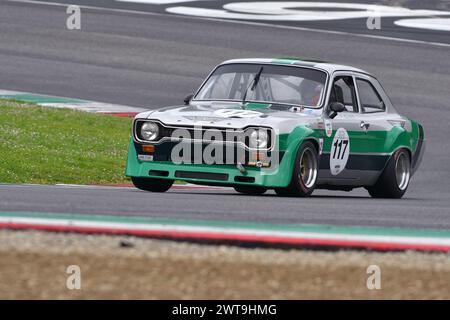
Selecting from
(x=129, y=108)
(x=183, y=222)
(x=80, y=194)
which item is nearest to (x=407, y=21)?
(x=129, y=108)

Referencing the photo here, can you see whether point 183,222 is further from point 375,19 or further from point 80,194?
point 375,19

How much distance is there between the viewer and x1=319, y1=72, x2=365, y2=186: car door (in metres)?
15.1

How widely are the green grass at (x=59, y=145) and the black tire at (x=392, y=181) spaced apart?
364 centimetres

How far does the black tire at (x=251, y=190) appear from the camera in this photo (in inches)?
592

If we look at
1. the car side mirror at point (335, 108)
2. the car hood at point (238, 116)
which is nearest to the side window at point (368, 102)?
the car side mirror at point (335, 108)

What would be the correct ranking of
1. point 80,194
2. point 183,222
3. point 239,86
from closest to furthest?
point 183,222 < point 80,194 < point 239,86

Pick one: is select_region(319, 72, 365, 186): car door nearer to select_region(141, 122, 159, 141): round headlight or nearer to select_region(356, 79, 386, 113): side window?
select_region(356, 79, 386, 113): side window

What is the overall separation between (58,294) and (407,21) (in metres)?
29.0

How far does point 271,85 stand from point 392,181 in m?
1.94

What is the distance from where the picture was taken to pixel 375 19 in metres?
36.1

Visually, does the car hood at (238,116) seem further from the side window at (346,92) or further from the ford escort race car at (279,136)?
the side window at (346,92)

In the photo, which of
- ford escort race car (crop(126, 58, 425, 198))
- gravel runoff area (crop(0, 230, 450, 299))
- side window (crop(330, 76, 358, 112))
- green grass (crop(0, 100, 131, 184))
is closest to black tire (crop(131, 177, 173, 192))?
ford escort race car (crop(126, 58, 425, 198))

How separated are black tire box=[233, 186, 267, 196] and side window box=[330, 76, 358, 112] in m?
1.35

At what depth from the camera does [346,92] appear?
1612 cm
